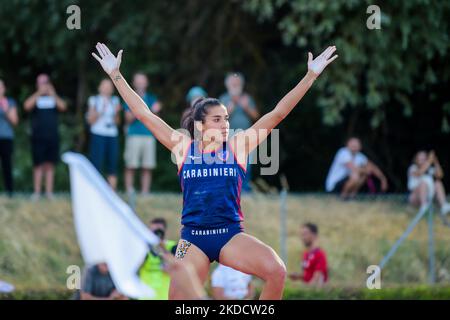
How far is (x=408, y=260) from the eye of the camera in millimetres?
16812

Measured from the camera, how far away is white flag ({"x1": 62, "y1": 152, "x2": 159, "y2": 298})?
791 cm

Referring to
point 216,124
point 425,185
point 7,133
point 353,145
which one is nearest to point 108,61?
point 216,124

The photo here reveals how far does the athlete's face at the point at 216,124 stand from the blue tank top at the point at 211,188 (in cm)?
12

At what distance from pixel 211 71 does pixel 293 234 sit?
542cm

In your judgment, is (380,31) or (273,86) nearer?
(380,31)

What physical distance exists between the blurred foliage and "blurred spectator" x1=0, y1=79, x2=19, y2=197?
3.32 meters

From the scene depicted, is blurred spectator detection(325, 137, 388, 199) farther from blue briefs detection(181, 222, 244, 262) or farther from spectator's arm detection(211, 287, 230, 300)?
A: blue briefs detection(181, 222, 244, 262)

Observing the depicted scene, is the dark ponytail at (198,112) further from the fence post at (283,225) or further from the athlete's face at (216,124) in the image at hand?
the fence post at (283,225)

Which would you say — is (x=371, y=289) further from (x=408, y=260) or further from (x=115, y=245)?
(x=115, y=245)

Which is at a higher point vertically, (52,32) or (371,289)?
(52,32)

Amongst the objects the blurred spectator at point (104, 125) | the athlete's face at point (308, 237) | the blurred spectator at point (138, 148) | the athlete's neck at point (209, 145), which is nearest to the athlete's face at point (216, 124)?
the athlete's neck at point (209, 145)

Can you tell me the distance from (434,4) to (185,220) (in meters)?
10.4
